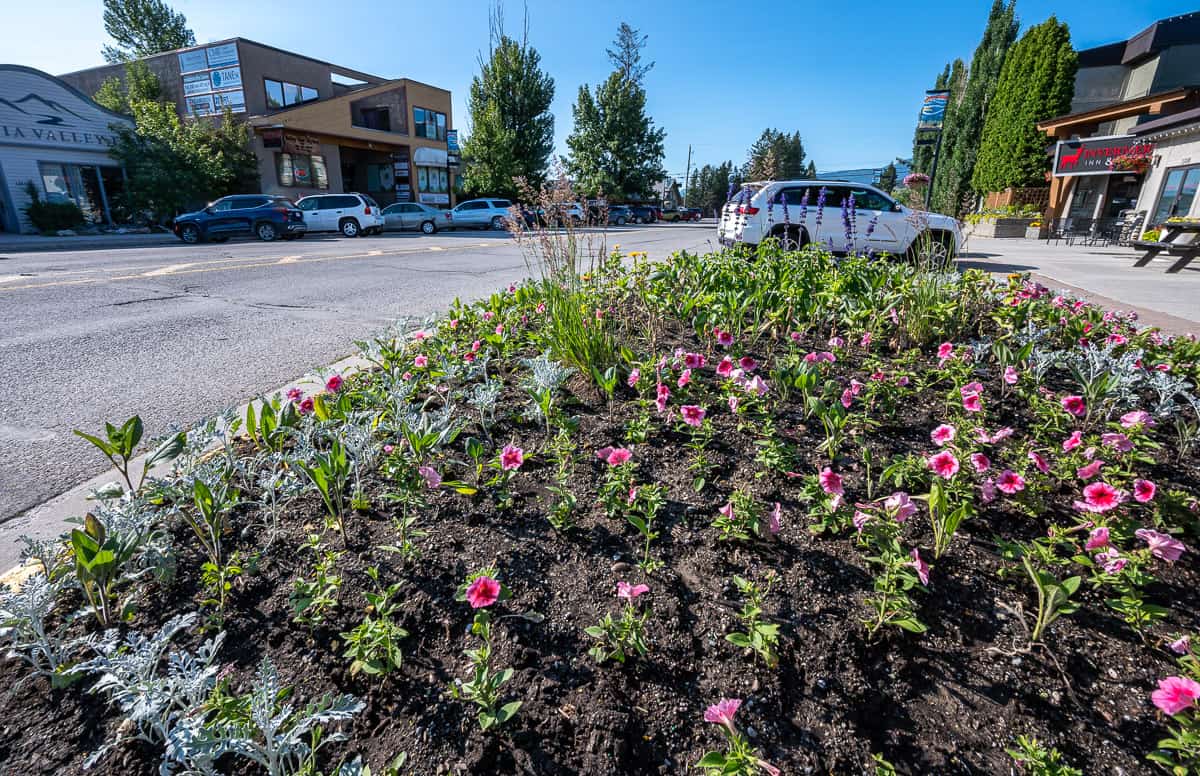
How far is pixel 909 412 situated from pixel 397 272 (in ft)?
29.4

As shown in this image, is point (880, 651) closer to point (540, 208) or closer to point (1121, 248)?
point (540, 208)

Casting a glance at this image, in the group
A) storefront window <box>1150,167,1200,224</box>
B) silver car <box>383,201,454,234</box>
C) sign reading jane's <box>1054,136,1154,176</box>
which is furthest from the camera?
silver car <box>383,201,454,234</box>

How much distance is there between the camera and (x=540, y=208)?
3385mm

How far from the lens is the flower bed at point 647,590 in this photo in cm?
125

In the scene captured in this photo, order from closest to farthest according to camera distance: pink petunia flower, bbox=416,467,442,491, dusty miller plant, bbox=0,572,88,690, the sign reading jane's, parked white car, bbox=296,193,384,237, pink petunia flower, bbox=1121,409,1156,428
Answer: dusty miller plant, bbox=0,572,88,690 → pink petunia flower, bbox=416,467,442,491 → pink petunia flower, bbox=1121,409,1156,428 → the sign reading jane's → parked white car, bbox=296,193,384,237

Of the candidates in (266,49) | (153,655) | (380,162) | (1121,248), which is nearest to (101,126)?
(266,49)

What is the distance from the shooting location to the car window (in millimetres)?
10234

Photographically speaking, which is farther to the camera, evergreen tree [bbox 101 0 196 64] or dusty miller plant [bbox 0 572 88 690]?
evergreen tree [bbox 101 0 196 64]

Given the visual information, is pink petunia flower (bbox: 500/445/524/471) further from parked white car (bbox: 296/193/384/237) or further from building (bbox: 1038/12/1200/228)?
parked white car (bbox: 296/193/384/237)

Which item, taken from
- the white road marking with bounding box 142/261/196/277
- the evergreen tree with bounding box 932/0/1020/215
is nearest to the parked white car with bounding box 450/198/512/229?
the white road marking with bounding box 142/261/196/277

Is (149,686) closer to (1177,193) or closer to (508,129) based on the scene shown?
(1177,193)

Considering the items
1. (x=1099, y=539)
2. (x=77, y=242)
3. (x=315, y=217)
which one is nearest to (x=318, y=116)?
(x=315, y=217)

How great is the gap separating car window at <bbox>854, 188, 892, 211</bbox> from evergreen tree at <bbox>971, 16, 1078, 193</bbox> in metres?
21.1

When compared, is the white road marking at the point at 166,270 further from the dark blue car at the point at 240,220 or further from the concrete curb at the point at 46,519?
the dark blue car at the point at 240,220
